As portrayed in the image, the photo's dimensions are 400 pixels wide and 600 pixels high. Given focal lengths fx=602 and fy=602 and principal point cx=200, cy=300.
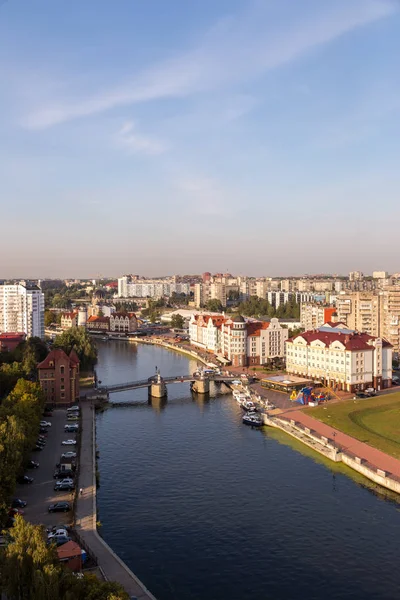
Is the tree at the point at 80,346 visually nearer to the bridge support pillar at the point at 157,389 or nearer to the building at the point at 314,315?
the bridge support pillar at the point at 157,389

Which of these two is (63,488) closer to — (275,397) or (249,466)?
(249,466)

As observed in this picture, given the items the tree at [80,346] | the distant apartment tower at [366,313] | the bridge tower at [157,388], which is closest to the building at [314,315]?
the distant apartment tower at [366,313]

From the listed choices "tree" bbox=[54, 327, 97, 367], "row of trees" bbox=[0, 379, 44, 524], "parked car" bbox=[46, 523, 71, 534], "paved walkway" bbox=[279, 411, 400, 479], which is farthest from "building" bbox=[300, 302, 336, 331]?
"parked car" bbox=[46, 523, 71, 534]

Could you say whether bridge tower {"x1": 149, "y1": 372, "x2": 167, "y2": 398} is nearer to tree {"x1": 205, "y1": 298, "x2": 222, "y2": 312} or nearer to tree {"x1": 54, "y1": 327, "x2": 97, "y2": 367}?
tree {"x1": 54, "y1": 327, "x2": 97, "y2": 367}

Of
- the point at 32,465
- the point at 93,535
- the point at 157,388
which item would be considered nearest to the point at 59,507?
the point at 93,535

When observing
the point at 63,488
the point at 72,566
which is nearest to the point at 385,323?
the point at 63,488

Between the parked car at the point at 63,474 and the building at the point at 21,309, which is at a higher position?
the building at the point at 21,309
